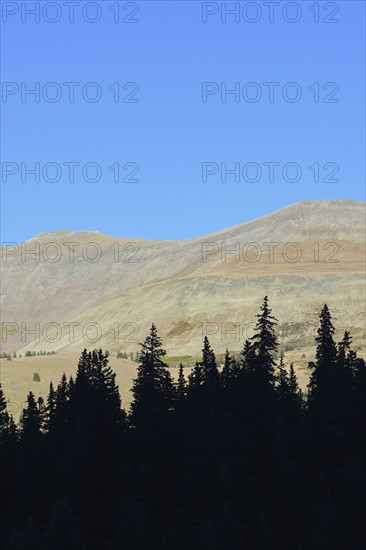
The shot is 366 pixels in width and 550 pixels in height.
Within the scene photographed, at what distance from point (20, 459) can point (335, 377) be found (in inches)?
666

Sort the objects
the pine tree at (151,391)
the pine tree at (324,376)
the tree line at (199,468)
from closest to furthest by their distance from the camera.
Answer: the tree line at (199,468)
the pine tree at (324,376)
the pine tree at (151,391)

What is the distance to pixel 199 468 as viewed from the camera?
4741 cm

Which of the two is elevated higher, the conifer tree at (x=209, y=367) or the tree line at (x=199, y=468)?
the conifer tree at (x=209, y=367)

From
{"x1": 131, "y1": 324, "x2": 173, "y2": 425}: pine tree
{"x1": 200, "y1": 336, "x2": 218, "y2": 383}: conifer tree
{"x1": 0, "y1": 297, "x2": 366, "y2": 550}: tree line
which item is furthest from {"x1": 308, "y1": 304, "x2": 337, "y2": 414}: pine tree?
{"x1": 131, "y1": 324, "x2": 173, "y2": 425}: pine tree

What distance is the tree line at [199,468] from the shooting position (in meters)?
43.1

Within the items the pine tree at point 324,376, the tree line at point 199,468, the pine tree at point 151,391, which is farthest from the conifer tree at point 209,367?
the pine tree at point 324,376

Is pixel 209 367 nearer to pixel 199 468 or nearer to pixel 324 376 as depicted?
pixel 324 376

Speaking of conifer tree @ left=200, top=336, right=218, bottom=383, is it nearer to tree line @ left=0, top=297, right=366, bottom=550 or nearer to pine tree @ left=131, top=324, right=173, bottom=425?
tree line @ left=0, top=297, right=366, bottom=550

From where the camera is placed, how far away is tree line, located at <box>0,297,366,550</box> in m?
43.1

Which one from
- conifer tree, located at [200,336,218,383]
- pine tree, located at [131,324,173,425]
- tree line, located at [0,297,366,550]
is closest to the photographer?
tree line, located at [0,297,366,550]

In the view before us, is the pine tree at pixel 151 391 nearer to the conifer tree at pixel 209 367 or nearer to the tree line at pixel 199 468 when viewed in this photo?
the tree line at pixel 199 468

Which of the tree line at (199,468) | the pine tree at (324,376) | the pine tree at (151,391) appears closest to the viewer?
the tree line at (199,468)

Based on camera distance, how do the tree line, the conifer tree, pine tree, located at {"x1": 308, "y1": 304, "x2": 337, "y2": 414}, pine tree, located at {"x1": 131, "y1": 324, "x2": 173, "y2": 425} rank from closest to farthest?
1. the tree line
2. pine tree, located at {"x1": 308, "y1": 304, "x2": 337, "y2": 414}
3. pine tree, located at {"x1": 131, "y1": 324, "x2": 173, "y2": 425}
4. the conifer tree

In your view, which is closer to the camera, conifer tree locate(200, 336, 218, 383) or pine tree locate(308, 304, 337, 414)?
pine tree locate(308, 304, 337, 414)
